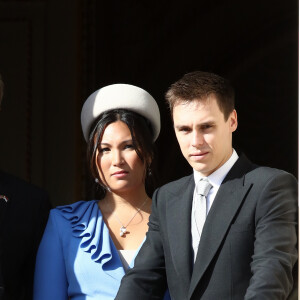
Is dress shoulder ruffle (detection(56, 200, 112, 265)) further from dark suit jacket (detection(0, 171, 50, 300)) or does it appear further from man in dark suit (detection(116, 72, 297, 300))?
man in dark suit (detection(116, 72, 297, 300))

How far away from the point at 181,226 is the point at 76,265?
0.64 m

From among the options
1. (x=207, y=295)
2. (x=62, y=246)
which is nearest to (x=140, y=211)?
(x=62, y=246)

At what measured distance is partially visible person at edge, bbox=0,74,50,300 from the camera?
11.0ft

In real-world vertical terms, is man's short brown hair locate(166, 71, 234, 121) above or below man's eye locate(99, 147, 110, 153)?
above

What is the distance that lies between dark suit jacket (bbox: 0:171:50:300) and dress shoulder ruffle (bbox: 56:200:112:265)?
0.34ft

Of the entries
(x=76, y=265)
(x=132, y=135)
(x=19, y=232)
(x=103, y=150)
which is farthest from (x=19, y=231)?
(x=132, y=135)

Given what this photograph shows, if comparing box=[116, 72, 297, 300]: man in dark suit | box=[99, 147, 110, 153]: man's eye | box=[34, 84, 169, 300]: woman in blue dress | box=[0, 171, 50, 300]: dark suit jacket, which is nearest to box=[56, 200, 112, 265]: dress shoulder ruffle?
box=[34, 84, 169, 300]: woman in blue dress

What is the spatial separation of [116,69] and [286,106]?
3.44 ft

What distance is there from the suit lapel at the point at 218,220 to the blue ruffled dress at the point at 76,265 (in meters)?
0.62

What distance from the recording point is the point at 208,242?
2.77 metres

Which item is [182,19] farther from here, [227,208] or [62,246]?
[227,208]

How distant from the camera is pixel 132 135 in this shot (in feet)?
11.3

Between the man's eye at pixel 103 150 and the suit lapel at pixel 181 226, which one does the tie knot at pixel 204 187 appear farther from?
the man's eye at pixel 103 150

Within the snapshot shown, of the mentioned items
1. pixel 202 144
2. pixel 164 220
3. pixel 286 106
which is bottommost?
pixel 164 220
